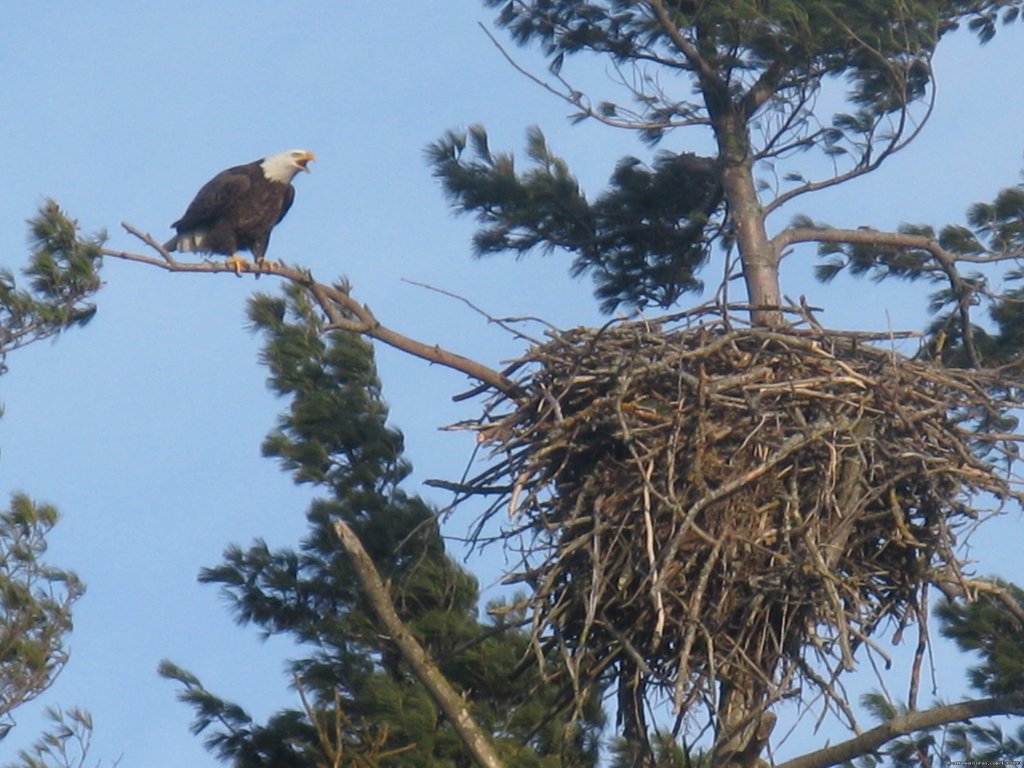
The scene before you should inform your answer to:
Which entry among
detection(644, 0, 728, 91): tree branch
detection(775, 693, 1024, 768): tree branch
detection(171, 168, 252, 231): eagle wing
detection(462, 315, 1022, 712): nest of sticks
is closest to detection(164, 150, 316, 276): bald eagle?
detection(171, 168, 252, 231): eagle wing

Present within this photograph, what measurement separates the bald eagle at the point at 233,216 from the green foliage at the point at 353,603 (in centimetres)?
71

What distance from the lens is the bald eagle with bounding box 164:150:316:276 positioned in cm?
1100

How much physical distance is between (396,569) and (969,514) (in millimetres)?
3520

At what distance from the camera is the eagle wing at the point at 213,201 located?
434 inches

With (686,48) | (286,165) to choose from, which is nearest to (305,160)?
(286,165)

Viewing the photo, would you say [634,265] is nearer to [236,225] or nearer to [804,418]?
[236,225]

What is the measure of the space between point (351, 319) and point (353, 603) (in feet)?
8.93

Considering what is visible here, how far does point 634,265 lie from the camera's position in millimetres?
10234

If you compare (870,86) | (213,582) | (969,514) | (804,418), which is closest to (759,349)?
(804,418)

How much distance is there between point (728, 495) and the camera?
6824mm

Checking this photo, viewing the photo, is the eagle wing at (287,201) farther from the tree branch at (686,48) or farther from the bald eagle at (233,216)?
the tree branch at (686,48)

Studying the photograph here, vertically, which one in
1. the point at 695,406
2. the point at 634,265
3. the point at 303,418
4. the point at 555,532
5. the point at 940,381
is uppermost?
the point at 634,265


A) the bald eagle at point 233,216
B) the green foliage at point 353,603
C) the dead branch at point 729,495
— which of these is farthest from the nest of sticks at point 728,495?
the bald eagle at point 233,216

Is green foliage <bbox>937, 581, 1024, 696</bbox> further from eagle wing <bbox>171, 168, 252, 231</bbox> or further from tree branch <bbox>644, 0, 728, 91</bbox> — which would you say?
eagle wing <bbox>171, 168, 252, 231</bbox>
